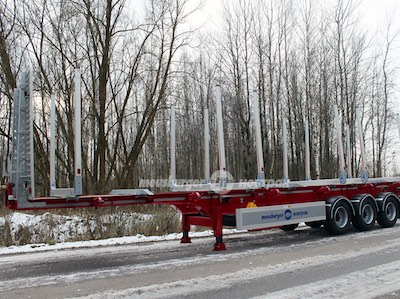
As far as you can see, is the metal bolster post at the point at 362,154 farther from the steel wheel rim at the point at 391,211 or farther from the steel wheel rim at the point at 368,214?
the steel wheel rim at the point at 391,211

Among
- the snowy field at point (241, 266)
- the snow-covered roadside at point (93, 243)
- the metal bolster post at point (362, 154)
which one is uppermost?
the metal bolster post at point (362, 154)

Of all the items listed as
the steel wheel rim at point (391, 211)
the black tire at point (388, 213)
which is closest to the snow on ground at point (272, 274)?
the black tire at point (388, 213)

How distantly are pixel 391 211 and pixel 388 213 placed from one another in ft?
0.67

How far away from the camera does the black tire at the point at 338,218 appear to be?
10.8 meters

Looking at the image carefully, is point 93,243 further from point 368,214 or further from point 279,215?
point 368,214

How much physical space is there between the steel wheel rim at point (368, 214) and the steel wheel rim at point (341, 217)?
0.75 m

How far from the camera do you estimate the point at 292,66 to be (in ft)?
92.2

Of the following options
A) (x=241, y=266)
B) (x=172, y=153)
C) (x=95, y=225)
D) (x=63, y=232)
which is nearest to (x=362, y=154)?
(x=172, y=153)

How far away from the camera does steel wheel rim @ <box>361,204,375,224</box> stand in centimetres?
1165

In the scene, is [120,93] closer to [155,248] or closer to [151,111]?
[151,111]

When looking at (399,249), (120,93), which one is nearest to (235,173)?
(120,93)

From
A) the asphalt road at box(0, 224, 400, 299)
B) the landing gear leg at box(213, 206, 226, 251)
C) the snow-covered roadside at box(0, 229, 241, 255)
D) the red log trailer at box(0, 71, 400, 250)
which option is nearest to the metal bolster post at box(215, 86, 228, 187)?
the red log trailer at box(0, 71, 400, 250)

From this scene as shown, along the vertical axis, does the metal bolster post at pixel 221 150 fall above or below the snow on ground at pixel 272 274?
above

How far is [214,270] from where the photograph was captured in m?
6.84
